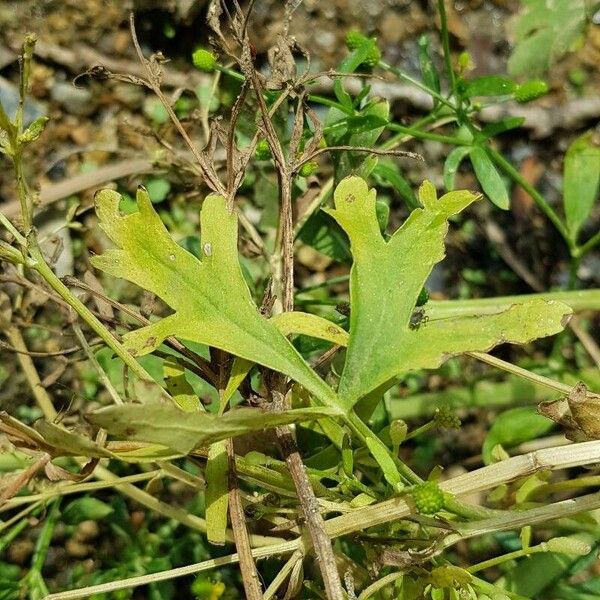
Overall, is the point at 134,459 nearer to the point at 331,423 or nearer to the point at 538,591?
the point at 331,423

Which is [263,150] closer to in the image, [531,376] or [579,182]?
[531,376]

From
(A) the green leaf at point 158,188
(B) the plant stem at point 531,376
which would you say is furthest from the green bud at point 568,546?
(A) the green leaf at point 158,188

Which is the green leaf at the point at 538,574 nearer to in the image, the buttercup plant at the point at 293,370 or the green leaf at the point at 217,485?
the buttercup plant at the point at 293,370

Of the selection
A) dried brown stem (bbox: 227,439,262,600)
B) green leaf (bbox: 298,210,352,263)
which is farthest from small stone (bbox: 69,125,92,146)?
dried brown stem (bbox: 227,439,262,600)

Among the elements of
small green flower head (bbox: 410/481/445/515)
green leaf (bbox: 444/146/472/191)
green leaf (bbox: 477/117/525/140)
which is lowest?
small green flower head (bbox: 410/481/445/515)

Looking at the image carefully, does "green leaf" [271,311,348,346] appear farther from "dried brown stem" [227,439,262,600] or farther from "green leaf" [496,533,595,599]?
"green leaf" [496,533,595,599]

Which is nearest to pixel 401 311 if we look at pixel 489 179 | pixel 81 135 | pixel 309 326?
pixel 309 326

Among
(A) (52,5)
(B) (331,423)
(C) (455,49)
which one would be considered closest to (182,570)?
(B) (331,423)
